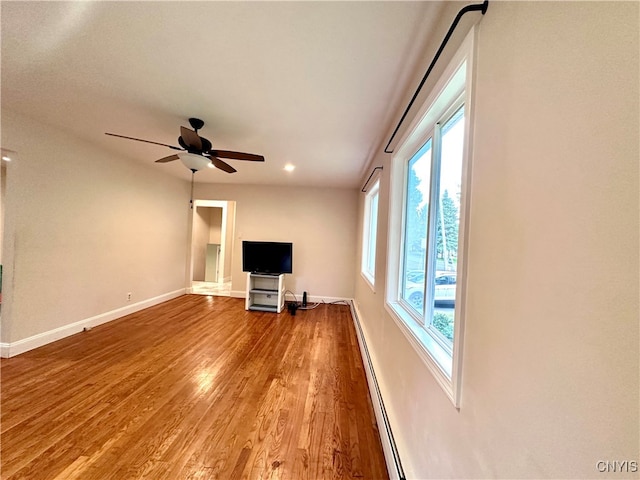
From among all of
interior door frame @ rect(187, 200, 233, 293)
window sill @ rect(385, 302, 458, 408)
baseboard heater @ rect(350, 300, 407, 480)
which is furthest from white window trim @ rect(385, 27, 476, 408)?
interior door frame @ rect(187, 200, 233, 293)

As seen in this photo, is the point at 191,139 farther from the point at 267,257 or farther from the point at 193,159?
the point at 267,257

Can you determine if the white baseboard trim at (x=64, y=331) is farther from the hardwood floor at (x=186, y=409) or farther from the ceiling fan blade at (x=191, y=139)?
the ceiling fan blade at (x=191, y=139)

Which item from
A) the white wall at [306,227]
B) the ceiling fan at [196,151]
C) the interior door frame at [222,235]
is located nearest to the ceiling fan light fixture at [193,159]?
the ceiling fan at [196,151]

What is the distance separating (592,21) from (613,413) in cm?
67

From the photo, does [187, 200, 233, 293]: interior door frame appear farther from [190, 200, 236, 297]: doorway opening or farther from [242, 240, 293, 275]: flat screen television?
[242, 240, 293, 275]: flat screen television

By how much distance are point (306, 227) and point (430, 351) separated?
4.53m

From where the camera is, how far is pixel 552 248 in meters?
0.53

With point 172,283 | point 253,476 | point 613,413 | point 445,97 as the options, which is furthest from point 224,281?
point 613,413

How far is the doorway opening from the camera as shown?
6816mm

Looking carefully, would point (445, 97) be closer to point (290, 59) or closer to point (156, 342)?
point (290, 59)

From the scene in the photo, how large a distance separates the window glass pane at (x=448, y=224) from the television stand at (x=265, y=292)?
11.9 feet

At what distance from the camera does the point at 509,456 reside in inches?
24.5

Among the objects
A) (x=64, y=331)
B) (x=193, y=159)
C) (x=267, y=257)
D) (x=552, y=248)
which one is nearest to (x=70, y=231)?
(x=64, y=331)

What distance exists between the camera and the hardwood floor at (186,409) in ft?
4.93
